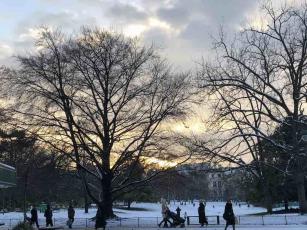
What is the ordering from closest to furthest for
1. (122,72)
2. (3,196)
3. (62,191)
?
(122,72)
(3,196)
(62,191)

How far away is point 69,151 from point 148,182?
7111mm

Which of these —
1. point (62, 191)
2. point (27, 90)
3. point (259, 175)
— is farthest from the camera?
point (62, 191)

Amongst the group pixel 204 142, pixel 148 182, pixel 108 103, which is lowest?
pixel 148 182

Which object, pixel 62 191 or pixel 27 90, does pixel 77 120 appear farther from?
pixel 62 191

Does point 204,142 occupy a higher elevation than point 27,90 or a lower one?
lower

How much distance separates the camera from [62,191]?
248 ft

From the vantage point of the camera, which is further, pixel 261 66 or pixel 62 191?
pixel 62 191

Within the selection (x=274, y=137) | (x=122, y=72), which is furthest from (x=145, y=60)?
(x=274, y=137)

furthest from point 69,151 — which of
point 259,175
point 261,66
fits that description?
point 259,175

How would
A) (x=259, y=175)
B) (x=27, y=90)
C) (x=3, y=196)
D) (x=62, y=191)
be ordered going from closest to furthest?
(x=27, y=90), (x=259, y=175), (x=3, y=196), (x=62, y=191)

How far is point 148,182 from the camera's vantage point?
4184 cm

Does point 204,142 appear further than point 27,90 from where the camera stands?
Yes

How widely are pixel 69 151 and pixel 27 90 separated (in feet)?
17.7

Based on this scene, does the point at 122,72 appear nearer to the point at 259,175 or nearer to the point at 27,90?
the point at 27,90
